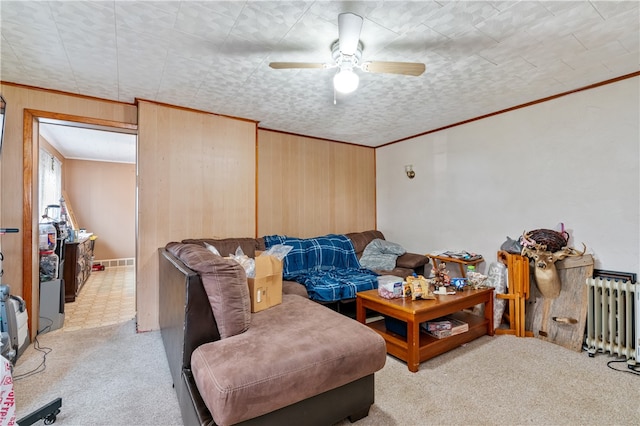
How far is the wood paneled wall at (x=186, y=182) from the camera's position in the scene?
10.1ft

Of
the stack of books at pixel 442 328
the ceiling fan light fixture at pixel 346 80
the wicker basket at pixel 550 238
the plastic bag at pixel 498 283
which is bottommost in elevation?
the stack of books at pixel 442 328

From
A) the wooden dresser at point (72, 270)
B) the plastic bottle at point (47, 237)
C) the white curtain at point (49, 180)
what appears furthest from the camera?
the white curtain at point (49, 180)

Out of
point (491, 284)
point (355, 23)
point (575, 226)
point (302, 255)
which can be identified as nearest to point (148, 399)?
point (302, 255)

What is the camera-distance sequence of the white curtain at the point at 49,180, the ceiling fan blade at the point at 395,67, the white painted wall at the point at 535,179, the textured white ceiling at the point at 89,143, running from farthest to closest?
the white curtain at the point at 49,180, the textured white ceiling at the point at 89,143, the white painted wall at the point at 535,179, the ceiling fan blade at the point at 395,67

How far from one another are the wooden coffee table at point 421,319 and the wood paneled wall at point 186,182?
1.87 m

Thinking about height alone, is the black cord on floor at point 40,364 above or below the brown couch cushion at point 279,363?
below

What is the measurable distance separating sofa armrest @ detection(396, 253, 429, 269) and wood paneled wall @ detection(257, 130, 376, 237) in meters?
1.14

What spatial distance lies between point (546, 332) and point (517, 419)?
144 centimetres

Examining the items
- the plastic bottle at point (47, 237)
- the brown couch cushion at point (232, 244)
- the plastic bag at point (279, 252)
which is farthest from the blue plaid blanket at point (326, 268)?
the plastic bottle at point (47, 237)

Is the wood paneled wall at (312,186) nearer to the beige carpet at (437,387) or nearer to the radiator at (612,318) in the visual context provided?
the beige carpet at (437,387)

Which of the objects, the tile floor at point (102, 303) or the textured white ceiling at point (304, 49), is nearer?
the textured white ceiling at point (304, 49)

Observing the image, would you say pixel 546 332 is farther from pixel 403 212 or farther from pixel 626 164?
pixel 403 212

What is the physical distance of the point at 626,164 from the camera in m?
2.58

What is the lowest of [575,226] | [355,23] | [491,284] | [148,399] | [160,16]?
[148,399]
